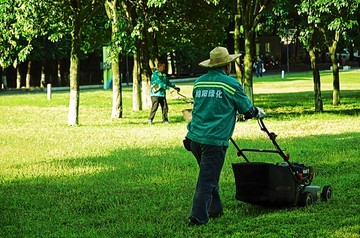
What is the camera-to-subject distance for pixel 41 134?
25750 mm

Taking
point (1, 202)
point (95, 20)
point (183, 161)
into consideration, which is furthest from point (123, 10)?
point (1, 202)

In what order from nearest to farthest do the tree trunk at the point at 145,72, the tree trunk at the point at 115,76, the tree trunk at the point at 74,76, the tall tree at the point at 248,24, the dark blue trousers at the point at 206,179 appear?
the dark blue trousers at the point at 206,179 < the tree trunk at the point at 74,76 < the tall tree at the point at 248,24 < the tree trunk at the point at 115,76 < the tree trunk at the point at 145,72

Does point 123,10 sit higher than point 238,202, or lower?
higher

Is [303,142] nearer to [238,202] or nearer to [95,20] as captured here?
[238,202]

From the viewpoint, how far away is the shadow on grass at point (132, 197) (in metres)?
10.7

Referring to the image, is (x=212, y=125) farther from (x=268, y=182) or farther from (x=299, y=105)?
(x=299, y=105)

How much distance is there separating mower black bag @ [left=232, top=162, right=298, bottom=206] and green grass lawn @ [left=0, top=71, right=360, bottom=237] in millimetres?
204

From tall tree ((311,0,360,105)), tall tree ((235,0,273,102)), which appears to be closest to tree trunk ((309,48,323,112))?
tall tree ((311,0,360,105))

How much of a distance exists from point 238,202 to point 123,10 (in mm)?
22440

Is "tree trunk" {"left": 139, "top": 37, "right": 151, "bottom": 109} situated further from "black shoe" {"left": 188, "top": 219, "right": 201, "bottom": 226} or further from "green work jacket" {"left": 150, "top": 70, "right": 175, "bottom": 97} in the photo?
"black shoe" {"left": 188, "top": 219, "right": 201, "bottom": 226}

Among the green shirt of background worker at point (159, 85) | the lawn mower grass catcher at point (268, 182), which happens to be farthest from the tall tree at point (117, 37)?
the lawn mower grass catcher at point (268, 182)

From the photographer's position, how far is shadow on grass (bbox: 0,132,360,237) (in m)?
10.7

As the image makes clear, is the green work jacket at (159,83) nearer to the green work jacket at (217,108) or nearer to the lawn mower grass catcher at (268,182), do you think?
the lawn mower grass catcher at (268,182)

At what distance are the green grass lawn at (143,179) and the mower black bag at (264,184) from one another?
0.67 ft
